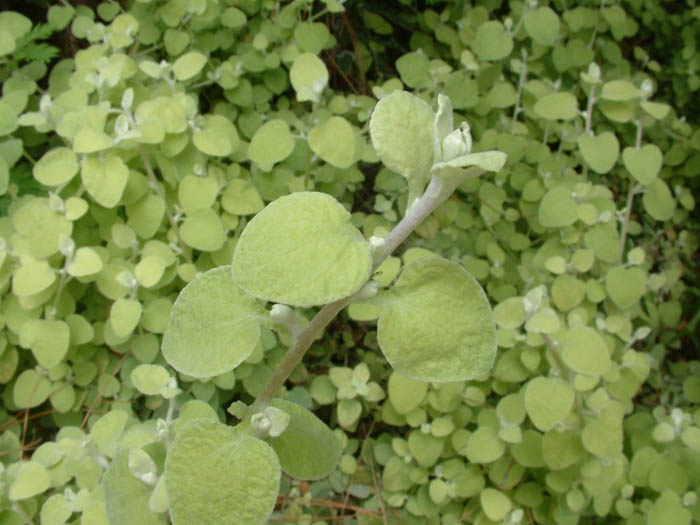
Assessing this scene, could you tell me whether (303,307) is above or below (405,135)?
below

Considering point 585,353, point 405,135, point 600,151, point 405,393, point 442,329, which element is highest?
point 405,135

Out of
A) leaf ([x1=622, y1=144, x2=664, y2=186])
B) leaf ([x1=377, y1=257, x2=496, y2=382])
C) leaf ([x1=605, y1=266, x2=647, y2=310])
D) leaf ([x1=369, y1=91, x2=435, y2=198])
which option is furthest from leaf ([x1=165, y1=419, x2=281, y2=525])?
leaf ([x1=622, y1=144, x2=664, y2=186])

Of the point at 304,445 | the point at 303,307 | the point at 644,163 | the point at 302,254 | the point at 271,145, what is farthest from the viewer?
the point at 644,163

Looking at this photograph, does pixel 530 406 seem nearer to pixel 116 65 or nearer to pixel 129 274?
pixel 129 274

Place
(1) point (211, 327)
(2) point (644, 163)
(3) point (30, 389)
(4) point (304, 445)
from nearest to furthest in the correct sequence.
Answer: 1. (1) point (211, 327)
2. (4) point (304, 445)
3. (3) point (30, 389)
4. (2) point (644, 163)

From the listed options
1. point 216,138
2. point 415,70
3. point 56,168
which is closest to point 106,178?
point 56,168

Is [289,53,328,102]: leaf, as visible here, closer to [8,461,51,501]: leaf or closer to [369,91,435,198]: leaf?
[369,91,435,198]: leaf

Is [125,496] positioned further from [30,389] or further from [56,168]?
[56,168]
